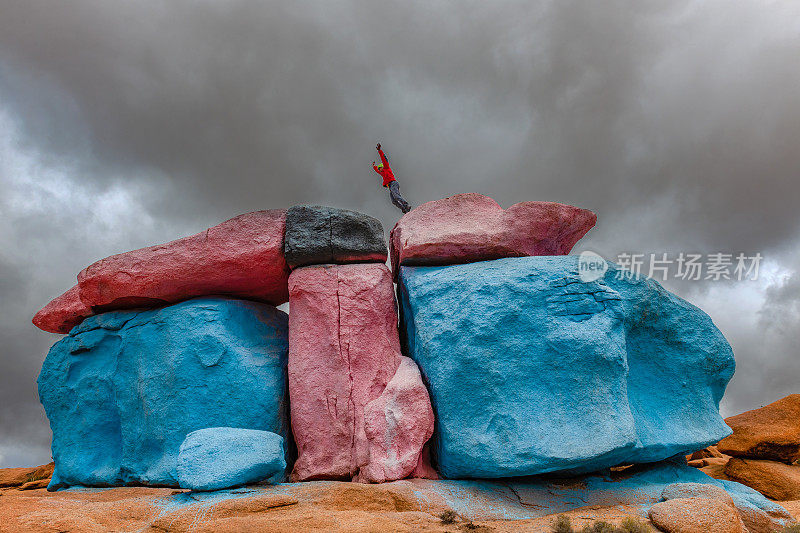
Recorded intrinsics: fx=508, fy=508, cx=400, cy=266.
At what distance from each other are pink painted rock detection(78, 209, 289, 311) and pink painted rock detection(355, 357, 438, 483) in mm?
2576

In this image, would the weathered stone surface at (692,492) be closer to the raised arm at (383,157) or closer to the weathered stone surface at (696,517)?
the weathered stone surface at (696,517)

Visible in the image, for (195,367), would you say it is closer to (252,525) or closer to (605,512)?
(252,525)

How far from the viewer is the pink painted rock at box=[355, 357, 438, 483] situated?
231 inches

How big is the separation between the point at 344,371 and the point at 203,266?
2610mm

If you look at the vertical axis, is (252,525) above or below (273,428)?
below

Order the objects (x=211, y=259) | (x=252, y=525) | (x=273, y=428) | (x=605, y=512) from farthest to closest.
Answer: (x=211, y=259) → (x=273, y=428) → (x=605, y=512) → (x=252, y=525)

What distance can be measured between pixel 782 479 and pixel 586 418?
5.02 metres

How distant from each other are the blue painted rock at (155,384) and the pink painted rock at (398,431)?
1.54m

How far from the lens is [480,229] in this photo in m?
7.20

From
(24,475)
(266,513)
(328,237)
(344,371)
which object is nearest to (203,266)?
(328,237)

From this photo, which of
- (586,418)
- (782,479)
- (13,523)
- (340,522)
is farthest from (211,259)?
(782,479)

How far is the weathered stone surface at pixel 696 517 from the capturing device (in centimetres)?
449

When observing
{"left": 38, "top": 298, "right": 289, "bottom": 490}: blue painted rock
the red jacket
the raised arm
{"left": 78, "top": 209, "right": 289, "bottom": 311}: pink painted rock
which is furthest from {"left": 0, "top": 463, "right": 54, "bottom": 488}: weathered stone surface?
the raised arm

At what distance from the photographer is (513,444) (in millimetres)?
5633
